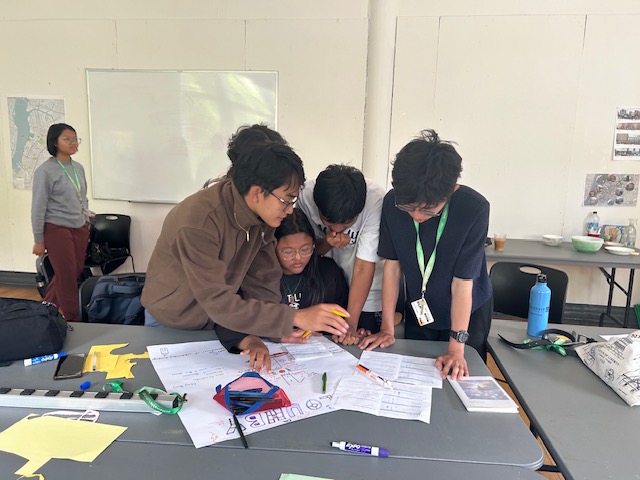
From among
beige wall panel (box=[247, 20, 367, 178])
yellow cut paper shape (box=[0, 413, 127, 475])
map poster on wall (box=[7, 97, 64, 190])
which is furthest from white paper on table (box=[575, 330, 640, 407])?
map poster on wall (box=[7, 97, 64, 190])

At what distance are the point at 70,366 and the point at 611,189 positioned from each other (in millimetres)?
3936

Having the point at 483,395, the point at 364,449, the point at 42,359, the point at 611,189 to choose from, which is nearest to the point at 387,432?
the point at 364,449

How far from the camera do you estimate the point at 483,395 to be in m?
1.21

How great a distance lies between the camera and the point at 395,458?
95 centimetres

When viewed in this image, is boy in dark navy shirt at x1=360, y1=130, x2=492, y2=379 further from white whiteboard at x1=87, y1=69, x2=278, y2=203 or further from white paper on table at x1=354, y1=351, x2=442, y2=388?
white whiteboard at x1=87, y1=69, x2=278, y2=203

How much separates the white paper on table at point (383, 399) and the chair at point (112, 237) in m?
3.33

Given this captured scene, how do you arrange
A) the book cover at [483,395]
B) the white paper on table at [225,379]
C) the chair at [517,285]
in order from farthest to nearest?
1. the chair at [517,285]
2. the book cover at [483,395]
3. the white paper on table at [225,379]

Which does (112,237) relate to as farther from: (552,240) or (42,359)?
(552,240)

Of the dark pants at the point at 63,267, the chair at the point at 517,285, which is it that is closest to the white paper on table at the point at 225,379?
the chair at the point at 517,285

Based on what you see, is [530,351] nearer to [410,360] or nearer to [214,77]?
[410,360]

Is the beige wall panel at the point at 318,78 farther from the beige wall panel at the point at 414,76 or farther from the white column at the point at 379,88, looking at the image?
the beige wall panel at the point at 414,76

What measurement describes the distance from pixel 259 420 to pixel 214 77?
3.48 m

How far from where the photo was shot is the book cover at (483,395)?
1.15 metres

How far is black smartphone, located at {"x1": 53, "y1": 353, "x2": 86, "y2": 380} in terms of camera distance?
4.14 ft
